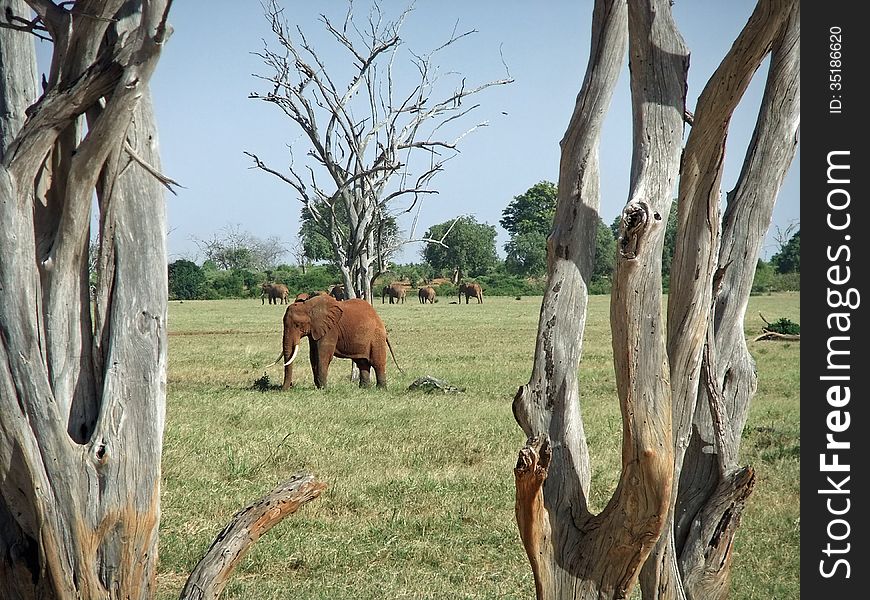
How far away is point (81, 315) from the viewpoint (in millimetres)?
3695

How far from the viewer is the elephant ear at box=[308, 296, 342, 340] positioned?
1352 centimetres

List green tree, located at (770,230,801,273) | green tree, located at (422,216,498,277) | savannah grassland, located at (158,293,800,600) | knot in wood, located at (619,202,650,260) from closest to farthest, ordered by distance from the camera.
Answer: knot in wood, located at (619,202,650,260) < savannah grassland, located at (158,293,800,600) < green tree, located at (770,230,801,273) < green tree, located at (422,216,498,277)

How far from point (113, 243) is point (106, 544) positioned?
1.14m

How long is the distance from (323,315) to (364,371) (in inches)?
42.4

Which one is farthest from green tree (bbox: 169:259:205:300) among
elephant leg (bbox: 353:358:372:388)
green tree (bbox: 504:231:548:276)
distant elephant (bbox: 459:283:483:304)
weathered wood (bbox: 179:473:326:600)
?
weathered wood (bbox: 179:473:326:600)

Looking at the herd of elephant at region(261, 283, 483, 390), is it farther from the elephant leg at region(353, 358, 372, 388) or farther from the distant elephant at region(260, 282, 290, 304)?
the distant elephant at region(260, 282, 290, 304)

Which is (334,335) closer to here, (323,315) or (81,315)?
(323,315)

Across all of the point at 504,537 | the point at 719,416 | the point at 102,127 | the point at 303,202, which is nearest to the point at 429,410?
the point at 504,537

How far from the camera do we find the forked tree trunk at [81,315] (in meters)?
3.40

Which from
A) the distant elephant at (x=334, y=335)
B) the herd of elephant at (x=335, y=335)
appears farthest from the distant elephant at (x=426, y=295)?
the distant elephant at (x=334, y=335)

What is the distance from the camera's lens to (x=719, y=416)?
414 cm

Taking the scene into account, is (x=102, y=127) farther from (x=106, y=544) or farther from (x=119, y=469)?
(x=106, y=544)

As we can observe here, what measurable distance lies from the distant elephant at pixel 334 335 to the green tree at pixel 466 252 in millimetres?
53528

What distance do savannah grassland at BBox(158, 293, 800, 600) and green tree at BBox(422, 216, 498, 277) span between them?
54034mm
